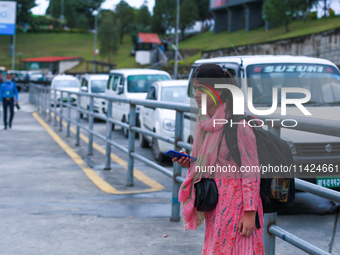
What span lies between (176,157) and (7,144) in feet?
29.3

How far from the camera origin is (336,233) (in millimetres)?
4332

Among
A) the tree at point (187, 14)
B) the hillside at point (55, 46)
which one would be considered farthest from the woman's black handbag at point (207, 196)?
the tree at point (187, 14)

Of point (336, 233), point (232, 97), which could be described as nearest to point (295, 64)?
point (336, 233)

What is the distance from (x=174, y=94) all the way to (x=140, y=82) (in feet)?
12.0

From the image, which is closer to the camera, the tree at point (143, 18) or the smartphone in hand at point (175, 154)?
the smartphone in hand at point (175, 154)

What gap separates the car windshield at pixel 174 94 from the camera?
9.87 m

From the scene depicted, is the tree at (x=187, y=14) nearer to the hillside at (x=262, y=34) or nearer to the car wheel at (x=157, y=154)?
the hillside at (x=262, y=34)

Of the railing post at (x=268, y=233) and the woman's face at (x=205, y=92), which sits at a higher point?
the woman's face at (x=205, y=92)

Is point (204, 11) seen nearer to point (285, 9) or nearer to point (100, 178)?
point (285, 9)

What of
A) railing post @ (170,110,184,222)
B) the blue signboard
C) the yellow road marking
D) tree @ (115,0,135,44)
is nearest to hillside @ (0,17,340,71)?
tree @ (115,0,135,44)

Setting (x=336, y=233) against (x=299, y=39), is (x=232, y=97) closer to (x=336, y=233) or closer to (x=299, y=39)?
(x=336, y=233)

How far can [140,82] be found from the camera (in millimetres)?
13508

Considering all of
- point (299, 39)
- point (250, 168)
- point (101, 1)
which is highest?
point (101, 1)

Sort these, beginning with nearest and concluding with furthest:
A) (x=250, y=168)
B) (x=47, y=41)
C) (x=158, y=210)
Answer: (x=250, y=168)
(x=158, y=210)
(x=47, y=41)
